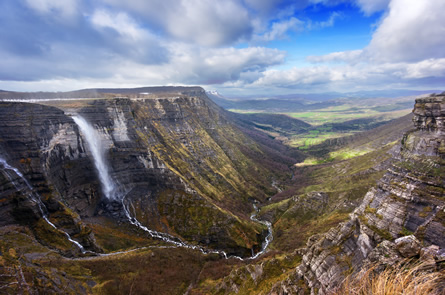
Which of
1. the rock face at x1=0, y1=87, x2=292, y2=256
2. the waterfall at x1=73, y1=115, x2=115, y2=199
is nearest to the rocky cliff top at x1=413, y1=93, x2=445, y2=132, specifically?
the rock face at x1=0, y1=87, x2=292, y2=256

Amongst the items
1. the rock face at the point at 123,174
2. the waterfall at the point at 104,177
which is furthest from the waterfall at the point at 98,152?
the rock face at the point at 123,174

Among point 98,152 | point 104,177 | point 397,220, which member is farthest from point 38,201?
point 397,220

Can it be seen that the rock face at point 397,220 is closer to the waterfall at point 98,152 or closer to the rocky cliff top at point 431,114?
the rocky cliff top at point 431,114

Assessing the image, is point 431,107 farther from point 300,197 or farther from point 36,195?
point 36,195

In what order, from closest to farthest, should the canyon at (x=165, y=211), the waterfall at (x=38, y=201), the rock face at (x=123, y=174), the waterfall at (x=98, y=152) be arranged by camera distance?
the canyon at (x=165, y=211) < the waterfall at (x=38, y=201) < the rock face at (x=123, y=174) < the waterfall at (x=98, y=152)

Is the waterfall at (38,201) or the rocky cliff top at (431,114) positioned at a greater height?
the rocky cliff top at (431,114)

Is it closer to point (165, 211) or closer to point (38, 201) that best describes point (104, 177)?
point (38, 201)

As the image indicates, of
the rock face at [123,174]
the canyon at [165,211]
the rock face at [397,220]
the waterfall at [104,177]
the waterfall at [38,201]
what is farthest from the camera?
the waterfall at [104,177]
